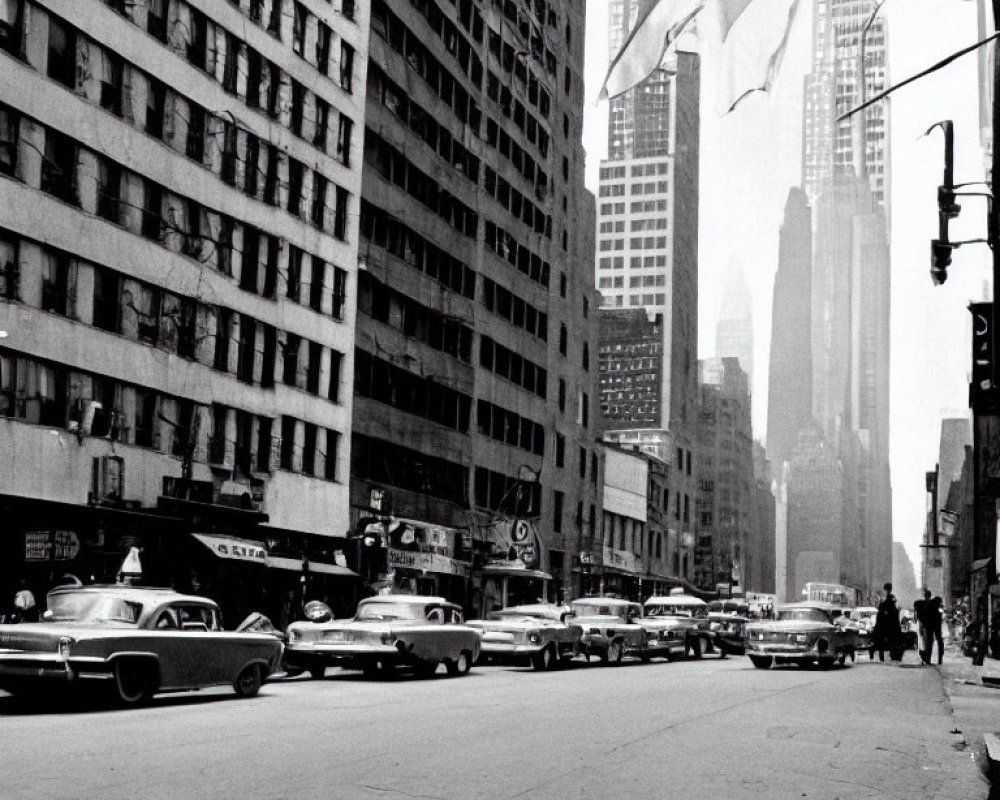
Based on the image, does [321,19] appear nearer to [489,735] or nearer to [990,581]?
[990,581]

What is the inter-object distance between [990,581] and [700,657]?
1099cm

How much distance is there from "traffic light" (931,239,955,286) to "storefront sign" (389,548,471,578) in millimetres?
33368

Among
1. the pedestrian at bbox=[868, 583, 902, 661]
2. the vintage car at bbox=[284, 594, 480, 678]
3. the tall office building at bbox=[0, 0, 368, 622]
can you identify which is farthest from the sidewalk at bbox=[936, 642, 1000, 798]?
the tall office building at bbox=[0, 0, 368, 622]

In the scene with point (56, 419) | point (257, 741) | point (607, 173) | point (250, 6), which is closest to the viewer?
point (257, 741)

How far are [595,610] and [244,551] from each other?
10418 mm

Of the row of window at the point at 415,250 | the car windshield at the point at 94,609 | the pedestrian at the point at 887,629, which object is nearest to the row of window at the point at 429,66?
the row of window at the point at 415,250

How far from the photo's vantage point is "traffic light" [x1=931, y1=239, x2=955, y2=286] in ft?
73.3

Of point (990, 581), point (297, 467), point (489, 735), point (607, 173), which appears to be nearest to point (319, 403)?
point (297, 467)

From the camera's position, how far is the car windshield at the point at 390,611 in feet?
84.2

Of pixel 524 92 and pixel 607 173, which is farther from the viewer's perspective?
pixel 607 173

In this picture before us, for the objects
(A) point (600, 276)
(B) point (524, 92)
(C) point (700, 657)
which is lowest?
(C) point (700, 657)

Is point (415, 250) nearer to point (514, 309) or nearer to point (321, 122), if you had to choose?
point (321, 122)

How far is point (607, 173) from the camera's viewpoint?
18638 cm

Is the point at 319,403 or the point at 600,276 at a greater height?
the point at 600,276
